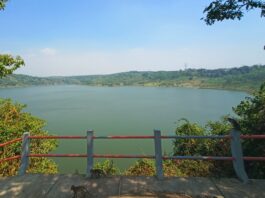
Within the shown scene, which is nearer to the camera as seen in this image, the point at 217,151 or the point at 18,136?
the point at 217,151

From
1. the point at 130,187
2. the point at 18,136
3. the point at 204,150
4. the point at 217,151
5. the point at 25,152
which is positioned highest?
the point at 25,152

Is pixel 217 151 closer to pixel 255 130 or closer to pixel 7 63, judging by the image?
pixel 255 130

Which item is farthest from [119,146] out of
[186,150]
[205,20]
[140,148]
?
[205,20]

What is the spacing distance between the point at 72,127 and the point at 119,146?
1986cm

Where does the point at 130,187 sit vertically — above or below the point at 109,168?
above

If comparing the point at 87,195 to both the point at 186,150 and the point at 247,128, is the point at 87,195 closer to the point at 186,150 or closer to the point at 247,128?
the point at 247,128

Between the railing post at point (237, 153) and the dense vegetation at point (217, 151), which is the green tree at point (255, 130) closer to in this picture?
the dense vegetation at point (217, 151)

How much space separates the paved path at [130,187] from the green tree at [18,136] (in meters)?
7.01

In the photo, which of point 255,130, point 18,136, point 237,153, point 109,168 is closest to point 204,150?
point 255,130

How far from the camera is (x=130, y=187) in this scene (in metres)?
5.75

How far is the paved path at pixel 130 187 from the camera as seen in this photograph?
215 inches

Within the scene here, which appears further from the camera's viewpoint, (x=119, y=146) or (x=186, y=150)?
(x=119, y=146)

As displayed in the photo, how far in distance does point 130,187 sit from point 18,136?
36.3 feet

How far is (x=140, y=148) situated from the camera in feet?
99.2
